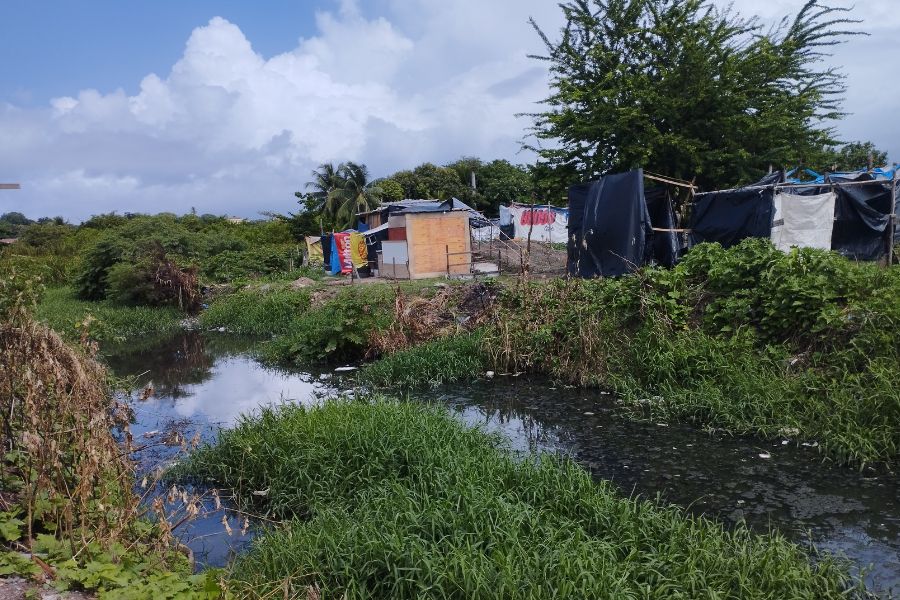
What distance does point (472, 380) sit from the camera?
9.61 m

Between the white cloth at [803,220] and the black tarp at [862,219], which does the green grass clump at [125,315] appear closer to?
the white cloth at [803,220]

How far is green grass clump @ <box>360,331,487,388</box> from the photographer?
9.64 m

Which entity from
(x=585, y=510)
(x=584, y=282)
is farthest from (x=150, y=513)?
(x=584, y=282)

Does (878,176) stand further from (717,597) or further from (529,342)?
(717,597)

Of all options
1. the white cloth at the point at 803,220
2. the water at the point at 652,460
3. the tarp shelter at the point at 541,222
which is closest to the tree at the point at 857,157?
the tarp shelter at the point at 541,222

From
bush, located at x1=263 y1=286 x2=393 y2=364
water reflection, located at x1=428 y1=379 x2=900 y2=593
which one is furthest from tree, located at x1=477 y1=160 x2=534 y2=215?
water reflection, located at x1=428 y1=379 x2=900 y2=593

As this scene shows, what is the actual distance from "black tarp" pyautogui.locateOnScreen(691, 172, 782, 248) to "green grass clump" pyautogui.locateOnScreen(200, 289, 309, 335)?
902cm

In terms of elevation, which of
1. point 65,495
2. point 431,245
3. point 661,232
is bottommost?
point 65,495

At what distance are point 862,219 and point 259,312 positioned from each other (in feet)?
45.1

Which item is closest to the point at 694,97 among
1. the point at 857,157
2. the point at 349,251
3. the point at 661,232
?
the point at 661,232

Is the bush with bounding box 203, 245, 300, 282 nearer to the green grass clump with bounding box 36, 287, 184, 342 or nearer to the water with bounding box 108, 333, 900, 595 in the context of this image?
the green grass clump with bounding box 36, 287, 184, 342

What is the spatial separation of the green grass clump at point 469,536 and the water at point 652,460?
0.46 metres

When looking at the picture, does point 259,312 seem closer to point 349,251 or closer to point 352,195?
point 349,251

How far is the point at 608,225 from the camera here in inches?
495
